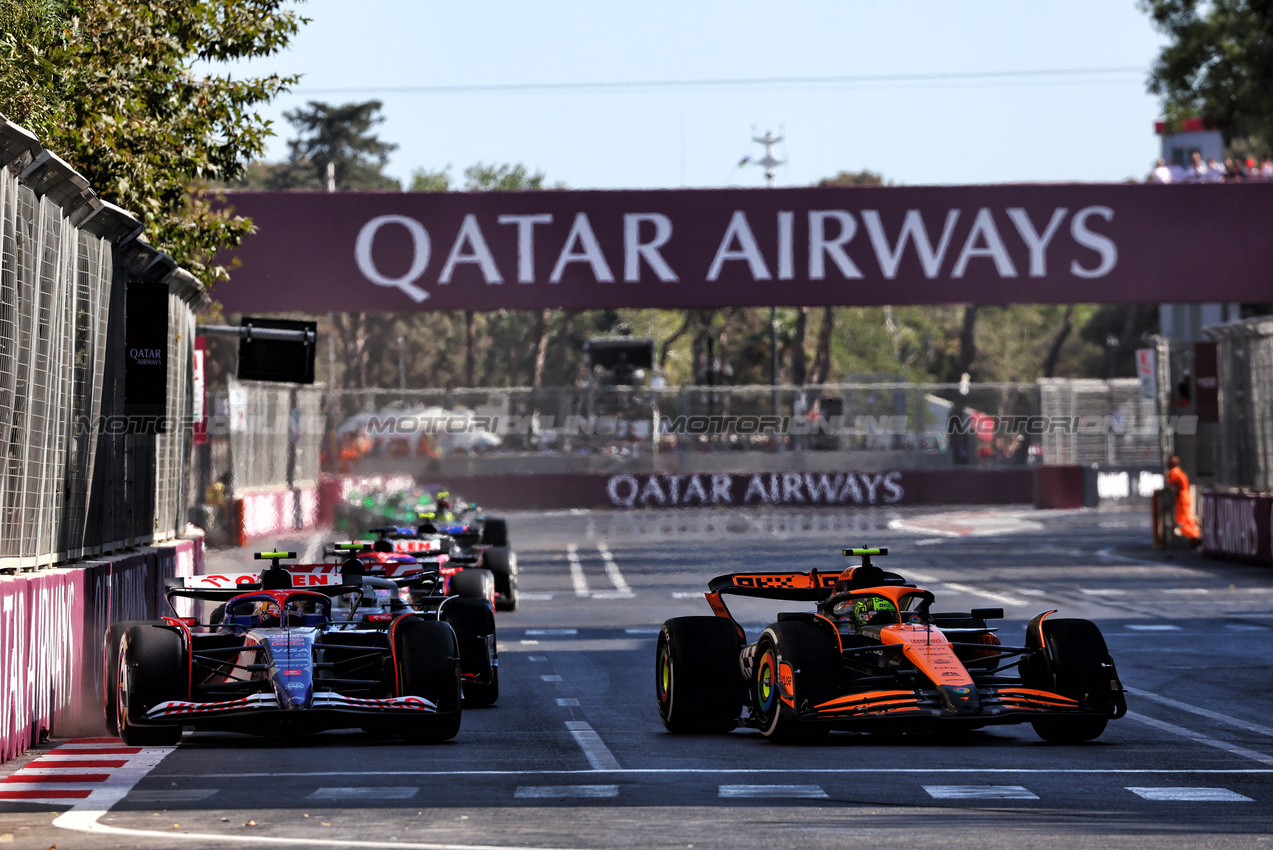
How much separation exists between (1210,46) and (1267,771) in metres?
39.4

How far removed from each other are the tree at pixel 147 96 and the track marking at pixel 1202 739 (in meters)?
10.0

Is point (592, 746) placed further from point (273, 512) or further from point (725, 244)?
point (273, 512)

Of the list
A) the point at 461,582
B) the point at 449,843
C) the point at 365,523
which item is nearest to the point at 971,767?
the point at 449,843

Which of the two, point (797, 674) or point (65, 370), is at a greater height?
point (65, 370)

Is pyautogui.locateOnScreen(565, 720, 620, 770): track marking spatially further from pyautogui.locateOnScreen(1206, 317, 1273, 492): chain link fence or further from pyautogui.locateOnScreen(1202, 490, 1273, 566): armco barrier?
pyautogui.locateOnScreen(1206, 317, 1273, 492): chain link fence

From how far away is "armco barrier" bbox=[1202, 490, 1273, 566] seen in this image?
2780 centimetres

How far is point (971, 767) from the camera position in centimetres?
972

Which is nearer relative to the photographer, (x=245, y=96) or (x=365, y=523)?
(x=245, y=96)

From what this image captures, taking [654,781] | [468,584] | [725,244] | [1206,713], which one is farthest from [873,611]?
[725,244]

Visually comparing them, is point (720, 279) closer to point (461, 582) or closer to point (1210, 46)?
point (1210, 46)

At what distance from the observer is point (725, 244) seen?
1398 inches

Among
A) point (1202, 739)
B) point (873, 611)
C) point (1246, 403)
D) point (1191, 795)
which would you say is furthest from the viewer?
point (1246, 403)

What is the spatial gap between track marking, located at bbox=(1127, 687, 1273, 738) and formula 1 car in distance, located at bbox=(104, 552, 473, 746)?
16.1 ft

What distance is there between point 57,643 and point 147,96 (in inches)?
354
